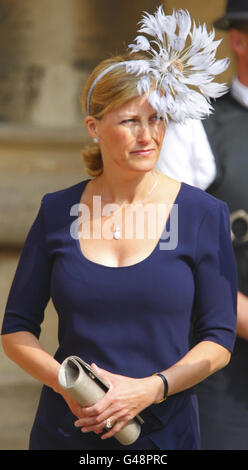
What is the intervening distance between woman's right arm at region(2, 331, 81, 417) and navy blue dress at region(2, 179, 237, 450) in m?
0.03

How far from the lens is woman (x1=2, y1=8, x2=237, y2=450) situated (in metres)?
2.33

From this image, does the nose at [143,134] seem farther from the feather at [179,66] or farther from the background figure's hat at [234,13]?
the background figure's hat at [234,13]

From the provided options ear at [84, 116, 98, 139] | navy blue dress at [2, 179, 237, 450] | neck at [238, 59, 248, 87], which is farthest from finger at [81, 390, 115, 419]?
neck at [238, 59, 248, 87]

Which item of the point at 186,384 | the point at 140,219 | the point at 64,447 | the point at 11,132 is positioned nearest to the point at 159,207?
the point at 140,219

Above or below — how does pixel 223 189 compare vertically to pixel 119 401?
above

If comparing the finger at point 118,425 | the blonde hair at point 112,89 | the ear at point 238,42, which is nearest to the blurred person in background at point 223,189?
the ear at point 238,42

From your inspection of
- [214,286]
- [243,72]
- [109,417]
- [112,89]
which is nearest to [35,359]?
[109,417]

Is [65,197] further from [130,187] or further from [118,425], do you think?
[118,425]

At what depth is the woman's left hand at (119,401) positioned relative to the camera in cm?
→ 225

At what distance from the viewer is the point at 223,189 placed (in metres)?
2.90

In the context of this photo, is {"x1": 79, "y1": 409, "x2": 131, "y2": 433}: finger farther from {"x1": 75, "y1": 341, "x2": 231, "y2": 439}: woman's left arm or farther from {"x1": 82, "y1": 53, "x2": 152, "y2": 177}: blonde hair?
{"x1": 82, "y1": 53, "x2": 152, "y2": 177}: blonde hair

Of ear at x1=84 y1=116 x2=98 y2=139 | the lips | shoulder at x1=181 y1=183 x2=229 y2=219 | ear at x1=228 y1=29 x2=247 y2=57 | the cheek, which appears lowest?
shoulder at x1=181 y1=183 x2=229 y2=219

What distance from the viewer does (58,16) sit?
4.58 meters

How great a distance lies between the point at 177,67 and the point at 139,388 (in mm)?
783
